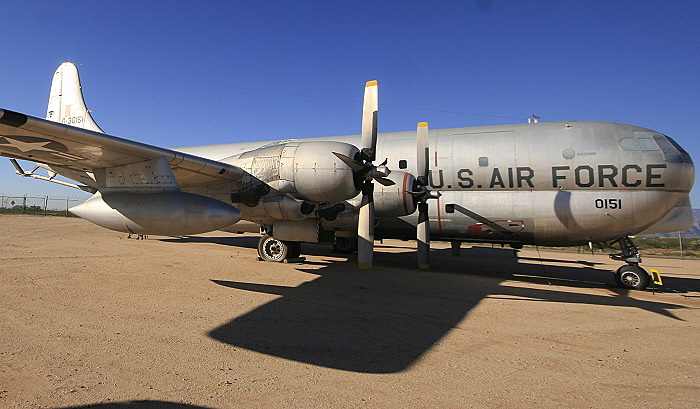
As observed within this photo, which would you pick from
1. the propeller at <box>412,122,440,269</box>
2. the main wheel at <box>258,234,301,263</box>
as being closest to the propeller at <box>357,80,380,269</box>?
the propeller at <box>412,122,440,269</box>

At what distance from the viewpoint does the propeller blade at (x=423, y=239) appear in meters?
9.47

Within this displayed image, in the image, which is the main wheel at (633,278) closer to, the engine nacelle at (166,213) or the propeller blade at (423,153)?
the propeller blade at (423,153)

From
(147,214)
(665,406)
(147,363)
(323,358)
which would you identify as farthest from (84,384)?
(665,406)

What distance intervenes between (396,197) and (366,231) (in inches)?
64.4

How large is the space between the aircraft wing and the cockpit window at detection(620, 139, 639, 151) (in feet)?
32.3

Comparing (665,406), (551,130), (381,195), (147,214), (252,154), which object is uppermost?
(551,130)

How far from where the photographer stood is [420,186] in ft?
33.2

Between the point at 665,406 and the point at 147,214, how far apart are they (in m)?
8.20

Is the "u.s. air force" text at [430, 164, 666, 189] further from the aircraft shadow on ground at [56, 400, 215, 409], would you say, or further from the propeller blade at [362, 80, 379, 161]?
the aircraft shadow on ground at [56, 400, 215, 409]

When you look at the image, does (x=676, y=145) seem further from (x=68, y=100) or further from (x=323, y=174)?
(x=68, y=100)

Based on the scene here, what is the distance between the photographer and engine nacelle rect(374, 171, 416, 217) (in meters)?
9.86

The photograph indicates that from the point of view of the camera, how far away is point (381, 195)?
10.2 meters

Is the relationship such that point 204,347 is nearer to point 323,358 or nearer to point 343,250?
point 323,358

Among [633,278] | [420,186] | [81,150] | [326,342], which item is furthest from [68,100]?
[633,278]
